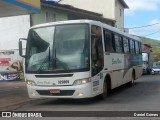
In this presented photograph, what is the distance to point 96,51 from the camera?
14.8 meters

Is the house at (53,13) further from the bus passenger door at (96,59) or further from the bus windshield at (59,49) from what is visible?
the bus windshield at (59,49)

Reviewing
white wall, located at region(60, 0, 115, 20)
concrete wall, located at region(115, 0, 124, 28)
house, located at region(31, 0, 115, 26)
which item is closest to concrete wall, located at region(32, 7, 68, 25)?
house, located at region(31, 0, 115, 26)

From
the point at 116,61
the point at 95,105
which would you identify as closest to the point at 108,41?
the point at 116,61

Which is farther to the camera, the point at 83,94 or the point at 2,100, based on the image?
the point at 2,100

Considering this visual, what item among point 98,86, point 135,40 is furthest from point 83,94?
point 135,40

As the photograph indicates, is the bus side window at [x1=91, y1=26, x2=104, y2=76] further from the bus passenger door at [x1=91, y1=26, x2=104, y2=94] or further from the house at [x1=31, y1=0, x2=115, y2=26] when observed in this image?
the house at [x1=31, y1=0, x2=115, y2=26]

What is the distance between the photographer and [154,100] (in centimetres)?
1554

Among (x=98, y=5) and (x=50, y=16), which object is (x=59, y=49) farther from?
(x=98, y=5)

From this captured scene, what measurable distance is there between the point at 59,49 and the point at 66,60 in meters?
0.55

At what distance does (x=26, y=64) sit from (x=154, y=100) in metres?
5.30

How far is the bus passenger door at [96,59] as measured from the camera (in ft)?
47.3

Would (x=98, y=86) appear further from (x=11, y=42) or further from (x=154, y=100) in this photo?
(x=11, y=42)

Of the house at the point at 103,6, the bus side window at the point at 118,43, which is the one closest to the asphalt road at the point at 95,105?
the bus side window at the point at 118,43

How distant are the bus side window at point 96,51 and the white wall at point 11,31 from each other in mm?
18577
